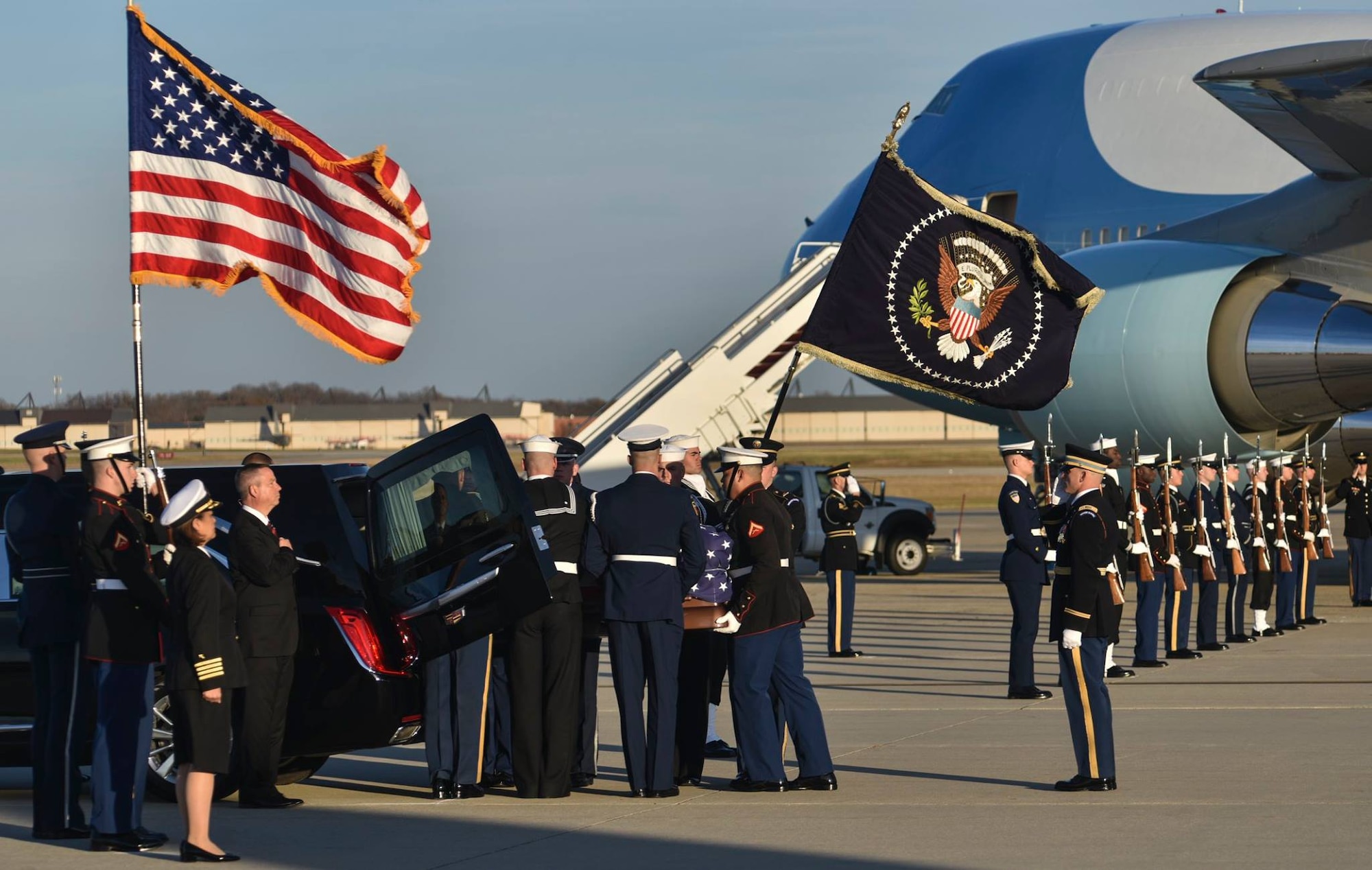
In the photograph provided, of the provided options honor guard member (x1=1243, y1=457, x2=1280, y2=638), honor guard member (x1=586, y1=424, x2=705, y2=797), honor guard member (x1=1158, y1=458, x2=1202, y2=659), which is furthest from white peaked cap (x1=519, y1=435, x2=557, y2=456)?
honor guard member (x1=1243, y1=457, x2=1280, y2=638)

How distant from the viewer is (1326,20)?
21.1m

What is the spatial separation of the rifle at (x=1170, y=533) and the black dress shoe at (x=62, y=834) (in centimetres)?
966

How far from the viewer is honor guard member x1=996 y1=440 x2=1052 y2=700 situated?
12.2 metres

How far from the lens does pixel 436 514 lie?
827cm

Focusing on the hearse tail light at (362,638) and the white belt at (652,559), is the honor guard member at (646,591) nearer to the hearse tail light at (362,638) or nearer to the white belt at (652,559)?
the white belt at (652,559)

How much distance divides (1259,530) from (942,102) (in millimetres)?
11348

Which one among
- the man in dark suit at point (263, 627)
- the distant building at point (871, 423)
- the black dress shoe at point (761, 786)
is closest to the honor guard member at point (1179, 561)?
the black dress shoe at point (761, 786)

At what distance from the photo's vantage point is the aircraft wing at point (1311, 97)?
14.2 metres

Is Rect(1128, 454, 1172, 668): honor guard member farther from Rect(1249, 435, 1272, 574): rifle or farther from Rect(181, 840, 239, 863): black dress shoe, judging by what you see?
Rect(181, 840, 239, 863): black dress shoe

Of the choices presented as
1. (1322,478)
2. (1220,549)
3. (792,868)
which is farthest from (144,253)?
(1322,478)

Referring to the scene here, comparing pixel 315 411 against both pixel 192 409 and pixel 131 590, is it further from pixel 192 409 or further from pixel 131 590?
pixel 131 590

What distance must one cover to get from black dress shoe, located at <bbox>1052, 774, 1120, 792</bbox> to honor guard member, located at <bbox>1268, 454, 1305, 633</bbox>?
8579mm

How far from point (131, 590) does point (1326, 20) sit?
59.0ft

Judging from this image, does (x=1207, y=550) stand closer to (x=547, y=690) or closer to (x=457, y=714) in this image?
(x=547, y=690)
